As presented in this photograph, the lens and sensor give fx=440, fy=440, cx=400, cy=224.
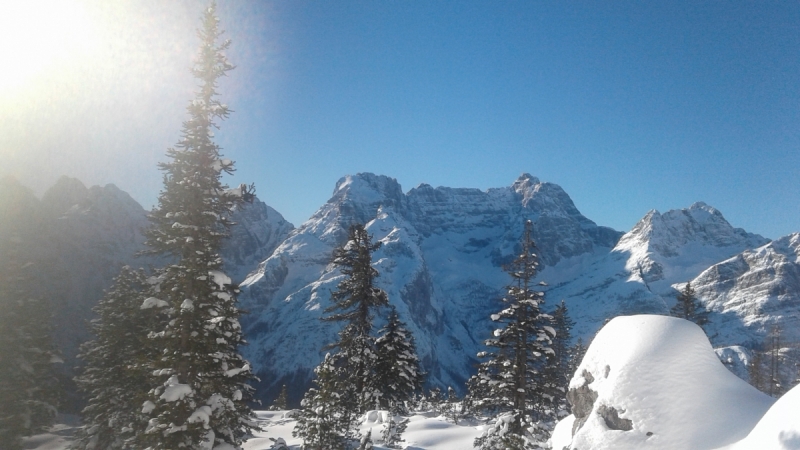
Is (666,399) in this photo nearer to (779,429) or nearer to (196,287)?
(779,429)

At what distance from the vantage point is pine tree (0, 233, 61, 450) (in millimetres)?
23516

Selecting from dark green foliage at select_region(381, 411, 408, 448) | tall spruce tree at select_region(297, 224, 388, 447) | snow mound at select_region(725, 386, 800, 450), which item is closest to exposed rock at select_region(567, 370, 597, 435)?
snow mound at select_region(725, 386, 800, 450)

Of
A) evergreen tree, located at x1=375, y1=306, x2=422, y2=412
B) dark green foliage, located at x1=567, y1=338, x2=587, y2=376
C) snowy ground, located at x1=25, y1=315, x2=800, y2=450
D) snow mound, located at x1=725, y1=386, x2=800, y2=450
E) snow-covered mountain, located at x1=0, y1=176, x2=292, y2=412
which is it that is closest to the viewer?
snow mound, located at x1=725, y1=386, x2=800, y2=450

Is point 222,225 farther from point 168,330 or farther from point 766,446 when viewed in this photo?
point 766,446

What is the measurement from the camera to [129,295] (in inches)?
1062

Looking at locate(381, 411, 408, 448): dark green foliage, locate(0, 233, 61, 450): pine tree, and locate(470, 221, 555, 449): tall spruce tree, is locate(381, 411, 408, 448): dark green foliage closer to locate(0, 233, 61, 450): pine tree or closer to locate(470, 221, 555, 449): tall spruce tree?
locate(470, 221, 555, 449): tall spruce tree

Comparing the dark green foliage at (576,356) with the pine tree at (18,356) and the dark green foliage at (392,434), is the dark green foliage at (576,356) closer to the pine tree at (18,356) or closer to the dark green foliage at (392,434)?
the dark green foliage at (392,434)

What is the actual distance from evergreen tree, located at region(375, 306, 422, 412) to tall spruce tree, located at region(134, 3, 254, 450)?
52.1 ft

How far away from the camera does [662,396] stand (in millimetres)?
11344

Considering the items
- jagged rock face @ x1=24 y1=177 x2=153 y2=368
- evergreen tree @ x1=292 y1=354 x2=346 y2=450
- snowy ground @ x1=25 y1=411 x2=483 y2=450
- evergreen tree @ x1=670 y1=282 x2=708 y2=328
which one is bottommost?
snowy ground @ x1=25 y1=411 x2=483 y2=450

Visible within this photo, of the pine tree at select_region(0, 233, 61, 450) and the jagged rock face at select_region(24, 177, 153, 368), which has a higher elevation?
the jagged rock face at select_region(24, 177, 153, 368)

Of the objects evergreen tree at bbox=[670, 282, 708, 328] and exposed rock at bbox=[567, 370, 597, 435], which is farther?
evergreen tree at bbox=[670, 282, 708, 328]

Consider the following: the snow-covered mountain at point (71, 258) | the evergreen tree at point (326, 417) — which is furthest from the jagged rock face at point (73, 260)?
the evergreen tree at point (326, 417)

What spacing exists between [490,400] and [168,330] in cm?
1372
